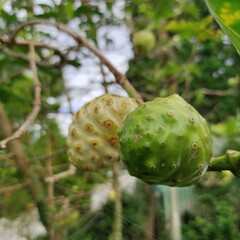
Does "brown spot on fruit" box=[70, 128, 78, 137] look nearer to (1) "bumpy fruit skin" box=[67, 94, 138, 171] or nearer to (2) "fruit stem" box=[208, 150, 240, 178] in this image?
(1) "bumpy fruit skin" box=[67, 94, 138, 171]

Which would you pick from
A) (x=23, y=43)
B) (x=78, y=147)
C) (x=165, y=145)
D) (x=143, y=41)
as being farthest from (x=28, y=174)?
(x=143, y=41)

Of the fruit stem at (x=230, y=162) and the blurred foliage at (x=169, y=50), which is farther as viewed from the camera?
the blurred foliage at (x=169, y=50)

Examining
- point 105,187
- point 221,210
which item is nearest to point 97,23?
point 105,187

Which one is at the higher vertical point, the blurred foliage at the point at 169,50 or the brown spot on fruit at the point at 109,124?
the brown spot on fruit at the point at 109,124

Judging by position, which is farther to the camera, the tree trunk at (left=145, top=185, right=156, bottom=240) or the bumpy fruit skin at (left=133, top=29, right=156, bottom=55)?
the bumpy fruit skin at (left=133, top=29, right=156, bottom=55)

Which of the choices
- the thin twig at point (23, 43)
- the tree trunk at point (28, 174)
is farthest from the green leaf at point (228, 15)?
the thin twig at point (23, 43)

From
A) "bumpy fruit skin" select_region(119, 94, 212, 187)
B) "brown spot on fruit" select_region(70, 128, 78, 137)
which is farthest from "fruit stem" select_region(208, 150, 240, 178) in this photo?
"brown spot on fruit" select_region(70, 128, 78, 137)

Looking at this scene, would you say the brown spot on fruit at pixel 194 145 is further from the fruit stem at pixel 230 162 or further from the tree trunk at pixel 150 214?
the tree trunk at pixel 150 214
